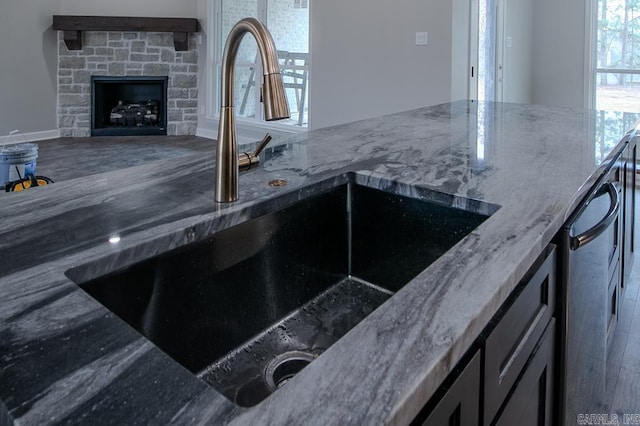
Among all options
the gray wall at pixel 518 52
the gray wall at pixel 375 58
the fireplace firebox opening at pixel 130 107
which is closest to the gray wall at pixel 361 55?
the gray wall at pixel 375 58

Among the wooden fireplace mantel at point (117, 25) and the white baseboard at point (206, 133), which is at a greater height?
the wooden fireplace mantel at point (117, 25)

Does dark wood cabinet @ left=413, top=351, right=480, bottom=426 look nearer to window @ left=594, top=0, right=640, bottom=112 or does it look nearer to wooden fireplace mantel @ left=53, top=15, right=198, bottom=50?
window @ left=594, top=0, right=640, bottom=112

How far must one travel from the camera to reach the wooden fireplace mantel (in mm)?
6699

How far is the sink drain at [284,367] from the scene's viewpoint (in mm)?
996

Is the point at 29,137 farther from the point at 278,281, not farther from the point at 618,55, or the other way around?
the point at 618,55

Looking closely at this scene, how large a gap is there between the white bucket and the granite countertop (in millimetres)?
2954

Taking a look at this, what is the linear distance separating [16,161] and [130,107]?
3.88m

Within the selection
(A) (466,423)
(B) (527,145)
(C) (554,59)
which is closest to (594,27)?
(C) (554,59)

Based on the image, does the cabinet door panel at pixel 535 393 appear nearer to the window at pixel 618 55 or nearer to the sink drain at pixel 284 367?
the sink drain at pixel 284 367

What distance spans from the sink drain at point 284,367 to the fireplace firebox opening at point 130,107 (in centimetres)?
680

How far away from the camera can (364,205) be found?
1.33m

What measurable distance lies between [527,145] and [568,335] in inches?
28.0

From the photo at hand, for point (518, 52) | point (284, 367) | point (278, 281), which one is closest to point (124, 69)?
point (518, 52)

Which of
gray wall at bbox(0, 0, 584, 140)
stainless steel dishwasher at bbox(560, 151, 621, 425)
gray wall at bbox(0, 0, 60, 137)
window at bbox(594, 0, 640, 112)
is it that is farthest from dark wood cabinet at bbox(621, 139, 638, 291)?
gray wall at bbox(0, 0, 60, 137)
